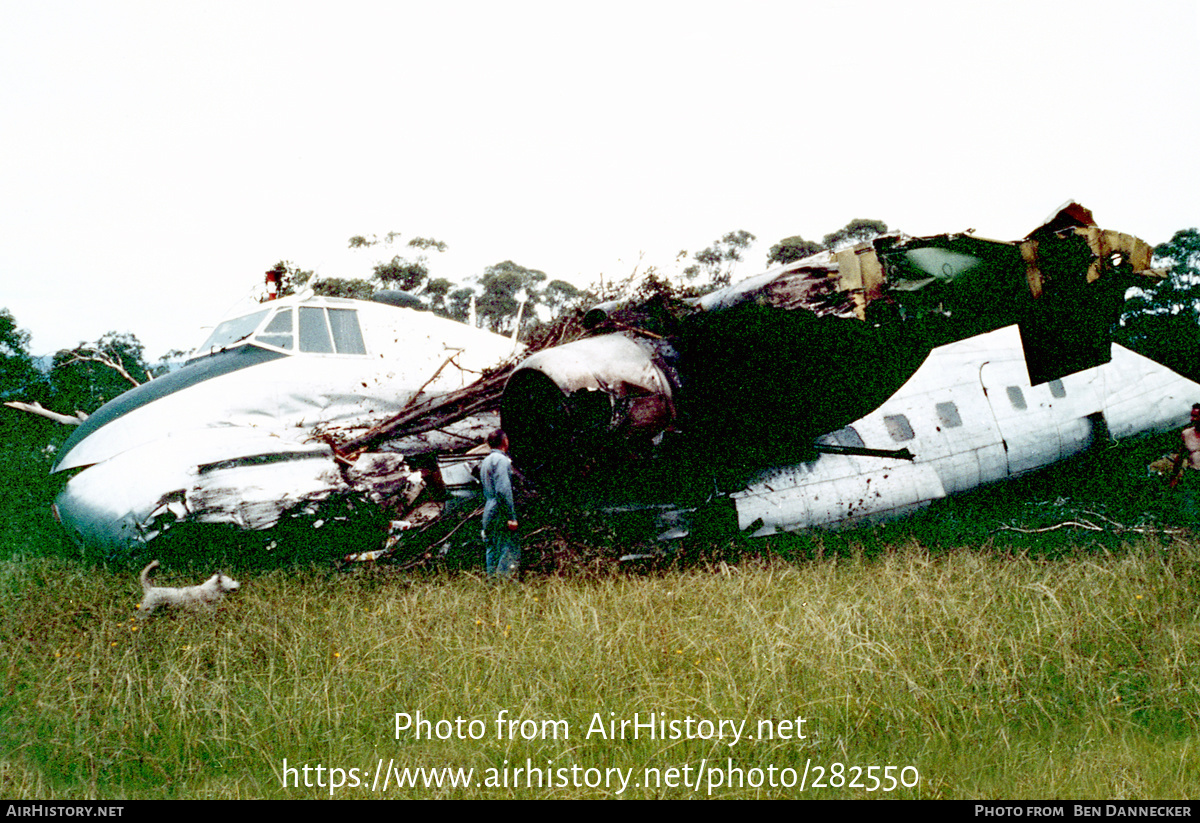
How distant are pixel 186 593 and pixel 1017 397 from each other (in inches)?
391

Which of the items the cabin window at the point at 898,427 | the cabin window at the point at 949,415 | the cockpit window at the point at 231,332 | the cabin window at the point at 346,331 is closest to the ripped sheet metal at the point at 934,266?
the cabin window at the point at 898,427

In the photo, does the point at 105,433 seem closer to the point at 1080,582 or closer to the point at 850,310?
the point at 850,310

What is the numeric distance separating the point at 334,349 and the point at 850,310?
5.35m

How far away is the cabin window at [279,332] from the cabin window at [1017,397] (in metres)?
9.03

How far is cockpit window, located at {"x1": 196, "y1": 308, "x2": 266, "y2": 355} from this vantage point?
8141 mm

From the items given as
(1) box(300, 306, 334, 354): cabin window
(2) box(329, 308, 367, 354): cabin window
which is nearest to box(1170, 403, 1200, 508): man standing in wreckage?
(2) box(329, 308, 367, 354): cabin window

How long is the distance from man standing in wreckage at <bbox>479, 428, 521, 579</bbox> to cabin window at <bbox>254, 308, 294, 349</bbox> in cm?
272

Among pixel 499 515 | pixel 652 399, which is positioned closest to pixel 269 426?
pixel 499 515

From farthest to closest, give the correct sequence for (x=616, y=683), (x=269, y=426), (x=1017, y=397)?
(x=1017, y=397)
(x=269, y=426)
(x=616, y=683)

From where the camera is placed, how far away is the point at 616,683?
4.47 m

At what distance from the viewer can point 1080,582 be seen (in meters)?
6.24

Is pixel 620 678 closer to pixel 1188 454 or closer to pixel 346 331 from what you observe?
pixel 346 331

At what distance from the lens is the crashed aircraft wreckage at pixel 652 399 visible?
6.18 m
